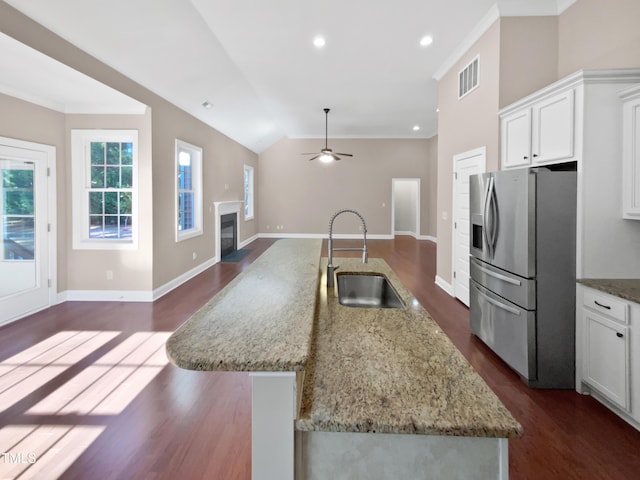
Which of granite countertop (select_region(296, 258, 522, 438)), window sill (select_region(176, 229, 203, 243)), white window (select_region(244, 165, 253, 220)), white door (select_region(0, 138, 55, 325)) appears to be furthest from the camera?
white window (select_region(244, 165, 253, 220))

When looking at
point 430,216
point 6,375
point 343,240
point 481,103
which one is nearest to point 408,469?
point 6,375

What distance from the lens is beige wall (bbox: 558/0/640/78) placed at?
2.73m

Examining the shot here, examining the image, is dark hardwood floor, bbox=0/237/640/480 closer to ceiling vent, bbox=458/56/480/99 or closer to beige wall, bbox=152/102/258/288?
beige wall, bbox=152/102/258/288

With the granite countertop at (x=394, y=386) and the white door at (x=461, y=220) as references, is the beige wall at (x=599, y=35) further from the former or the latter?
the granite countertop at (x=394, y=386)

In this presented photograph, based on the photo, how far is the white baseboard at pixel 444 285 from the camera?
5000 millimetres

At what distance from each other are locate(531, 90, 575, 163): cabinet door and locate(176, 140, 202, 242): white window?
470cm

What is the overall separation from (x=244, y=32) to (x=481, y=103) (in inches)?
114

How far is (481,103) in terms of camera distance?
398 cm

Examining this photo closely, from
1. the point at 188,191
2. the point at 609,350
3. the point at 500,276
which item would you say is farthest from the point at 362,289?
the point at 188,191

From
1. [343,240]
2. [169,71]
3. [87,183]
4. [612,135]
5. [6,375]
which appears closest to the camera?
[612,135]

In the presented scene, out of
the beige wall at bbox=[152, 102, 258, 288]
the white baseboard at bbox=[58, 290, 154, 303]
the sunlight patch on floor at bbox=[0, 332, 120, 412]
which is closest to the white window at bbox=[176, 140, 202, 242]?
the beige wall at bbox=[152, 102, 258, 288]

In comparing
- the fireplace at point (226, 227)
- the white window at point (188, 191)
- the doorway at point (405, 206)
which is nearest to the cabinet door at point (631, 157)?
the white window at point (188, 191)

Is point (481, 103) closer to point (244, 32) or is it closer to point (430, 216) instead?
point (244, 32)

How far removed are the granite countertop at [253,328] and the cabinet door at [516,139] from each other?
7.83ft
